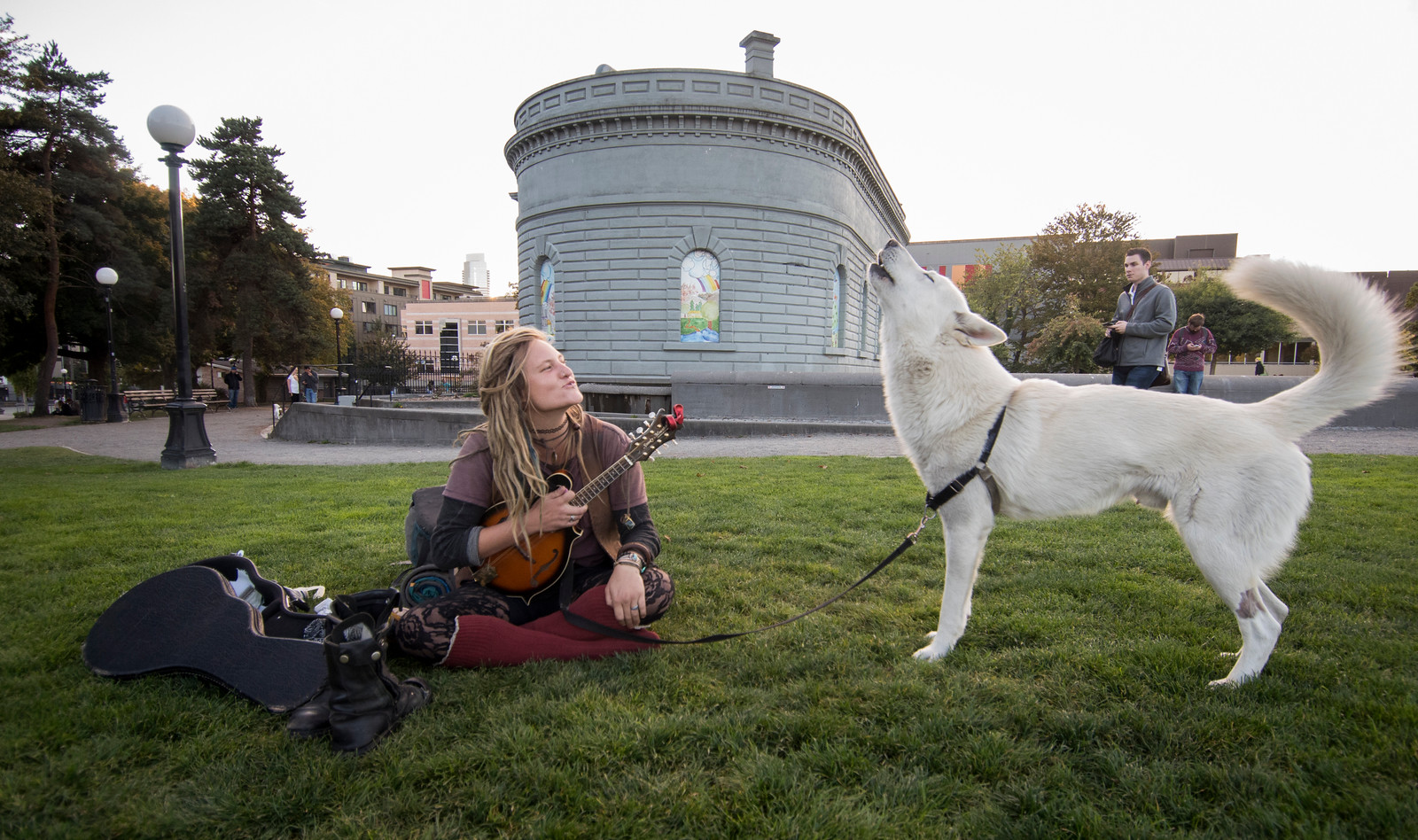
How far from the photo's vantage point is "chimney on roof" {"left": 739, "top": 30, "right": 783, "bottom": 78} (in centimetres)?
2212

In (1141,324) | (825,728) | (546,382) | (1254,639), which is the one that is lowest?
(825,728)

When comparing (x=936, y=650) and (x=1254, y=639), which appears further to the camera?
(x=936, y=650)

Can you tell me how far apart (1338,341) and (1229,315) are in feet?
184

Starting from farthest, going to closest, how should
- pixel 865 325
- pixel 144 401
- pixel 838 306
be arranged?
pixel 865 325, pixel 144 401, pixel 838 306

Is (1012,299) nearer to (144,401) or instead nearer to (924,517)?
(924,517)

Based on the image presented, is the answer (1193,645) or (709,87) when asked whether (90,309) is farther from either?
(1193,645)

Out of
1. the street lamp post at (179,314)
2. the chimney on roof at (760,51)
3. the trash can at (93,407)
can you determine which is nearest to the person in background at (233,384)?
the trash can at (93,407)

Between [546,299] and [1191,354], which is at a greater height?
A: [546,299]

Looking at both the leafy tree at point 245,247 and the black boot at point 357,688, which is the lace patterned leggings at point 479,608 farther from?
the leafy tree at point 245,247

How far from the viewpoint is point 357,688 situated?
7.27 feet

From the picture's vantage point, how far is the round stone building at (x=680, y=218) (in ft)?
69.5

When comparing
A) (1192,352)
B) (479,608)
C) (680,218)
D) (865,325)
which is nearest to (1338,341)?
(479,608)

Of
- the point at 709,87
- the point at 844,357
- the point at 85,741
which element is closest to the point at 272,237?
the point at 709,87

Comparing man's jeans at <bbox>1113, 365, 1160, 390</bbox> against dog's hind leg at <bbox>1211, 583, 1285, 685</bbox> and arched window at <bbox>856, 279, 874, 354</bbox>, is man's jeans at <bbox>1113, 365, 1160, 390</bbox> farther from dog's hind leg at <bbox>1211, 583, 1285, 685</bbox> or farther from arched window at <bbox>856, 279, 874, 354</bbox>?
arched window at <bbox>856, 279, 874, 354</bbox>
